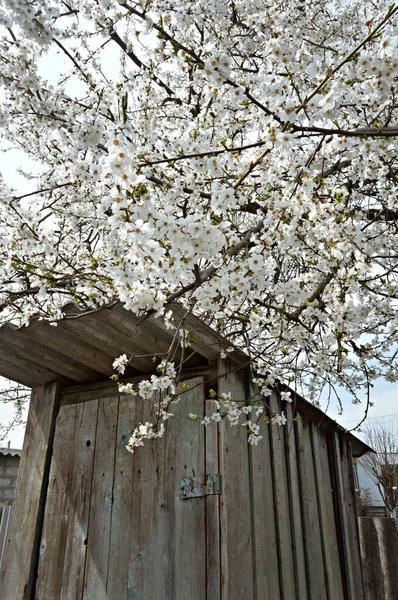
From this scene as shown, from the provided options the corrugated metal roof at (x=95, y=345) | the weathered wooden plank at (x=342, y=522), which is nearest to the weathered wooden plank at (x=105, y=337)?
the corrugated metal roof at (x=95, y=345)

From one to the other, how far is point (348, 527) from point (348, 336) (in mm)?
2001

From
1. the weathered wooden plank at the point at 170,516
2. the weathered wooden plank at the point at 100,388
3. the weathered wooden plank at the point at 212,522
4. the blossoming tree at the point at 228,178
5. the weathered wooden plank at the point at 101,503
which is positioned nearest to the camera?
the blossoming tree at the point at 228,178

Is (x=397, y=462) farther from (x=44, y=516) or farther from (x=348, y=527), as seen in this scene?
(x=44, y=516)

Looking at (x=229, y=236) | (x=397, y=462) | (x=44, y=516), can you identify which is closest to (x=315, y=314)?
(x=229, y=236)

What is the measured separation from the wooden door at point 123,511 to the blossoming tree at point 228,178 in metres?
0.58

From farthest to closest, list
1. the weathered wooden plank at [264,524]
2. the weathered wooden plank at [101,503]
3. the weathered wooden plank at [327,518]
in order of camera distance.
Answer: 1. the weathered wooden plank at [327,518]
2. the weathered wooden plank at [101,503]
3. the weathered wooden plank at [264,524]

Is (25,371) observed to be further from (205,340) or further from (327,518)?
(327,518)

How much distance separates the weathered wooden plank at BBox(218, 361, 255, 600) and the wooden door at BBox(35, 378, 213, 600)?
62mm

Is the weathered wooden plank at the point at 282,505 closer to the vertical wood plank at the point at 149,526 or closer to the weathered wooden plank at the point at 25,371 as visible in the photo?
the vertical wood plank at the point at 149,526

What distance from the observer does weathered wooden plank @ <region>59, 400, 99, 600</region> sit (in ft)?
8.66

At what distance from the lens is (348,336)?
7.84 feet

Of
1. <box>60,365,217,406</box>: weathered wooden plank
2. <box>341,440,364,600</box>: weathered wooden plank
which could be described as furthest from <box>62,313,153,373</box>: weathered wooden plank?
<box>341,440,364,600</box>: weathered wooden plank

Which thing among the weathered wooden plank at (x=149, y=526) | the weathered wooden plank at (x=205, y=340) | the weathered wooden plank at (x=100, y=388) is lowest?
the weathered wooden plank at (x=149, y=526)

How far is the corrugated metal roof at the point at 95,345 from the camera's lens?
2.32 m
